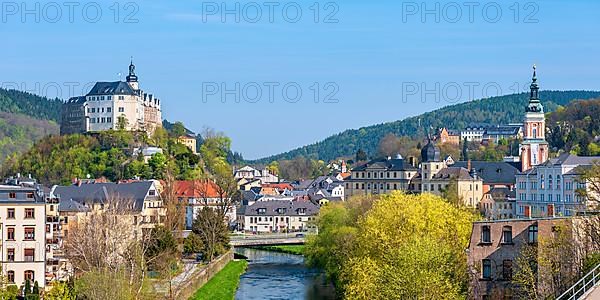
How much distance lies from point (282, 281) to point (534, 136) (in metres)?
56.1

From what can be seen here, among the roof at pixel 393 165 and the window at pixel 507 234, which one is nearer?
the window at pixel 507 234

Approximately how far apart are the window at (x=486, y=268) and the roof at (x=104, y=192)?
51.7 metres

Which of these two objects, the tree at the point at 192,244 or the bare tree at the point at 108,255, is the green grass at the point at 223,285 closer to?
the tree at the point at 192,244

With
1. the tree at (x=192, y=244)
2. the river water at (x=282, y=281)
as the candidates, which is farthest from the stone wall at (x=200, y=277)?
the tree at (x=192, y=244)

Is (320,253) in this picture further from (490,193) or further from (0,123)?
(0,123)

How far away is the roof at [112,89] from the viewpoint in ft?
417

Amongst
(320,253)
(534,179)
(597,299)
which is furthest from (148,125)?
(597,299)

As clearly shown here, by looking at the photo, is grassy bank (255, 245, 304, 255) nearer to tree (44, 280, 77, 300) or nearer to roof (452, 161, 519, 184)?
roof (452, 161, 519, 184)

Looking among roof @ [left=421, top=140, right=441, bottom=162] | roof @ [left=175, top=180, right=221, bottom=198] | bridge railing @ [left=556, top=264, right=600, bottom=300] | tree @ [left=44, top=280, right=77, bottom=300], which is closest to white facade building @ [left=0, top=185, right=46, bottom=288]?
tree @ [left=44, top=280, right=77, bottom=300]

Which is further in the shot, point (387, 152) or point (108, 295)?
point (387, 152)

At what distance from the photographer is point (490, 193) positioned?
104m

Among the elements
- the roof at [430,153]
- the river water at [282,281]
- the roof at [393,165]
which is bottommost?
the river water at [282,281]

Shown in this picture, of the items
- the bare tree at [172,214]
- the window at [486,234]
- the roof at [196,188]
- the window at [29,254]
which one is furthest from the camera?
the roof at [196,188]

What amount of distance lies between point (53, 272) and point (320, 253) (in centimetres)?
1819
